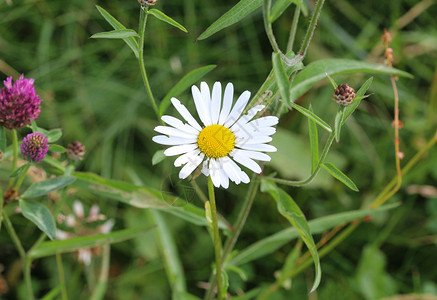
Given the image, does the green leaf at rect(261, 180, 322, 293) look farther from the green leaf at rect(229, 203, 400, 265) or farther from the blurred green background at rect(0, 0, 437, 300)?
the blurred green background at rect(0, 0, 437, 300)

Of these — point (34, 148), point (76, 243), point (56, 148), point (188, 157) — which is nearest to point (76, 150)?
point (56, 148)

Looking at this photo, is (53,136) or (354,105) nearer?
(354,105)

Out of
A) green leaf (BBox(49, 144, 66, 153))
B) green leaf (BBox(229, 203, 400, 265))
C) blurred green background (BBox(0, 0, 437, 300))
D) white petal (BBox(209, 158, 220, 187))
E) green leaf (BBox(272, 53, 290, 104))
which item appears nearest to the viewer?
green leaf (BBox(272, 53, 290, 104))

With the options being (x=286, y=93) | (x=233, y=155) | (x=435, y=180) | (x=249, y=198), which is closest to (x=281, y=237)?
(x=249, y=198)

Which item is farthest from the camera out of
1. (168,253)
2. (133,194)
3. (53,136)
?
(168,253)

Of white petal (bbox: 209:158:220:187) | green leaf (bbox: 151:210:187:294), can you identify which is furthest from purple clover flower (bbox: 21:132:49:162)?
green leaf (bbox: 151:210:187:294)

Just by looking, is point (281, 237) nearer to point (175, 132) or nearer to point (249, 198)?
point (249, 198)

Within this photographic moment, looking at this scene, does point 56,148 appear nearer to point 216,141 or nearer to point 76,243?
point 76,243
